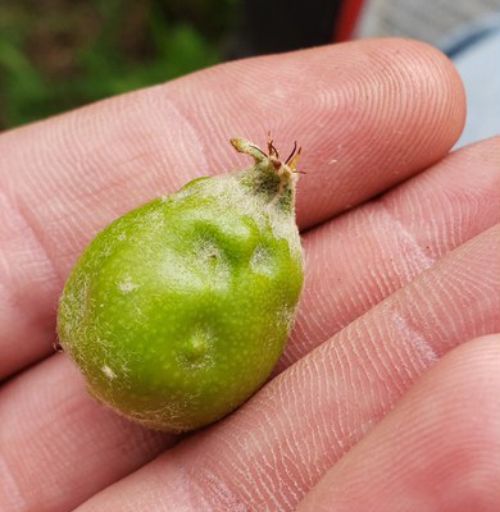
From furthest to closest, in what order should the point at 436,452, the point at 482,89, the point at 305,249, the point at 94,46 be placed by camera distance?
1. the point at 94,46
2. the point at 482,89
3. the point at 305,249
4. the point at 436,452

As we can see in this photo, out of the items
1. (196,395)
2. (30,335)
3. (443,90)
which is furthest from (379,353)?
(30,335)

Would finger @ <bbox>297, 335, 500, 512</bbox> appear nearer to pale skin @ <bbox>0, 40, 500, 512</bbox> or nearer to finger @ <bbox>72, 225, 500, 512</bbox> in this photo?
pale skin @ <bbox>0, 40, 500, 512</bbox>

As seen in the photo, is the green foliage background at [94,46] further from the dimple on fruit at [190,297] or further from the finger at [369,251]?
the dimple on fruit at [190,297]

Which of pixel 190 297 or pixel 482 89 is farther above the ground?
pixel 482 89

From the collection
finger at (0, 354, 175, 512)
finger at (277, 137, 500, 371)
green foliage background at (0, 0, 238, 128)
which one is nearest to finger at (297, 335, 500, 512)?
finger at (277, 137, 500, 371)

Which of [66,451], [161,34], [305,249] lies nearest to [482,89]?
[305,249]

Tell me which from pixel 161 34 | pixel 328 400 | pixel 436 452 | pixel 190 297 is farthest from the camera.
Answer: pixel 161 34

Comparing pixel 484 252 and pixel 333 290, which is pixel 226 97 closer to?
pixel 333 290

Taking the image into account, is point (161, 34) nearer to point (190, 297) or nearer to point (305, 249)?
point (305, 249)
